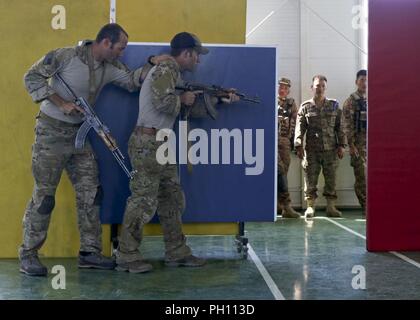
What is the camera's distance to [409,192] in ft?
16.1

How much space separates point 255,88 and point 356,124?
3.61 m

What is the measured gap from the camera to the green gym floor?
3.59 meters

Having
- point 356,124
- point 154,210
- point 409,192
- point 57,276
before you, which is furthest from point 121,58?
point 356,124

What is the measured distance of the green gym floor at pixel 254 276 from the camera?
3.59 m

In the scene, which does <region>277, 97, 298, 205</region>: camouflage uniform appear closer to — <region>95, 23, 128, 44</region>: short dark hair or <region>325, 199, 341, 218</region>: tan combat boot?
<region>325, 199, 341, 218</region>: tan combat boot

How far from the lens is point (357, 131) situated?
7.84 meters

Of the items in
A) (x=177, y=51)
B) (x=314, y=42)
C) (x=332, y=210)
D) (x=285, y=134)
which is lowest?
(x=332, y=210)

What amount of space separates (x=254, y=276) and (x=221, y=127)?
46.6 inches

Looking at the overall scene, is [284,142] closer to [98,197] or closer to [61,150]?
[98,197]

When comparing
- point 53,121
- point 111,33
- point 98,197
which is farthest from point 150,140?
point 111,33

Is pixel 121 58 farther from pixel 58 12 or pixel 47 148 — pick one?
pixel 47 148

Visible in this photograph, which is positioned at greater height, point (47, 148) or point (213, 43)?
point (213, 43)

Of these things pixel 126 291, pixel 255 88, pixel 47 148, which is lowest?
pixel 126 291

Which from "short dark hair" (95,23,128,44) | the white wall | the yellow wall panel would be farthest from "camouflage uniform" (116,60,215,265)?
the white wall
